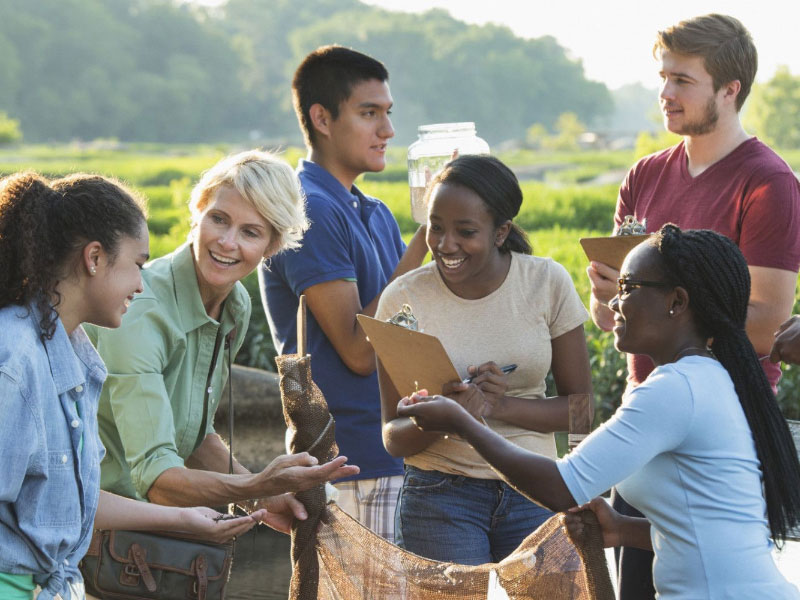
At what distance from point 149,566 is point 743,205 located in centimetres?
196

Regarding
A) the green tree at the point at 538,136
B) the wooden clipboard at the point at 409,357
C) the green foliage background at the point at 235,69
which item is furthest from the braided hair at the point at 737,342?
the green foliage background at the point at 235,69

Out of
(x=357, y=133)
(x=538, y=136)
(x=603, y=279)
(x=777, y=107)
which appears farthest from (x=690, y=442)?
(x=538, y=136)

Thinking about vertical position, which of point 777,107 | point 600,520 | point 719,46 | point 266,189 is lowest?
point 600,520

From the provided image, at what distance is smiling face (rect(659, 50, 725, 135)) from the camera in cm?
336

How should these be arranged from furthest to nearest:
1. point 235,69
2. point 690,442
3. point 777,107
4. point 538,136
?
point 235,69 → point 538,136 → point 777,107 → point 690,442

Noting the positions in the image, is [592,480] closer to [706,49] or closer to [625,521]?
[625,521]

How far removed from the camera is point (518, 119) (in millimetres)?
92812

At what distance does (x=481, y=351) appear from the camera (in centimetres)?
307

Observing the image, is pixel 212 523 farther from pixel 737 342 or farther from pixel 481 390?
pixel 737 342

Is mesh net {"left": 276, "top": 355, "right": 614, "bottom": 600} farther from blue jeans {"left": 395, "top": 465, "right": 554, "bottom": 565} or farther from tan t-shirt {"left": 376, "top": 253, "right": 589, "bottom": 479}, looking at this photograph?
tan t-shirt {"left": 376, "top": 253, "right": 589, "bottom": 479}

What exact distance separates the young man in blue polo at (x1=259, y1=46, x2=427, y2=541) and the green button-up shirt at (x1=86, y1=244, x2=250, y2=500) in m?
0.29

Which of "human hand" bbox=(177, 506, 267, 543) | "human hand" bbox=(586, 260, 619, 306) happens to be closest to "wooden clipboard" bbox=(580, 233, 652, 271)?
"human hand" bbox=(586, 260, 619, 306)

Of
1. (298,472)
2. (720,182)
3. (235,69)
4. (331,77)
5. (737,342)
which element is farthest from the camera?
(235,69)

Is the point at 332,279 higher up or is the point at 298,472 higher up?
the point at 332,279
